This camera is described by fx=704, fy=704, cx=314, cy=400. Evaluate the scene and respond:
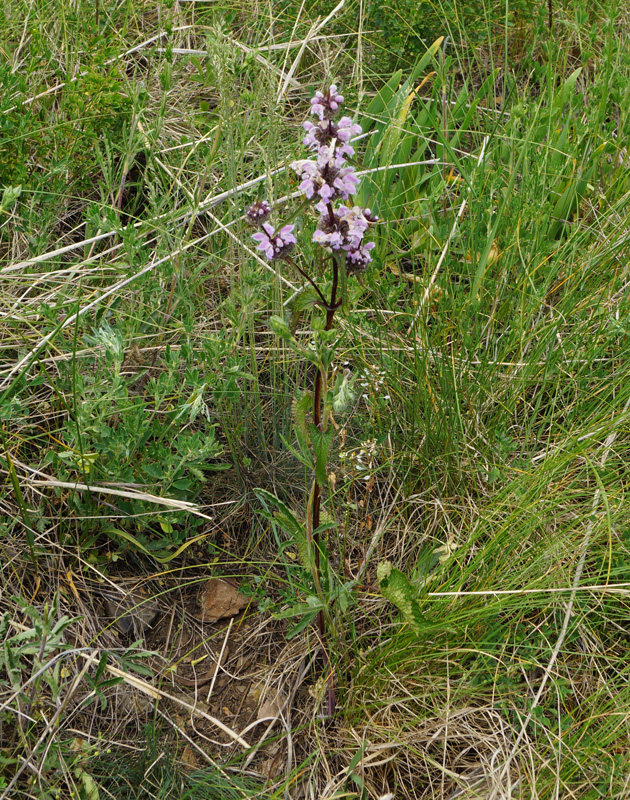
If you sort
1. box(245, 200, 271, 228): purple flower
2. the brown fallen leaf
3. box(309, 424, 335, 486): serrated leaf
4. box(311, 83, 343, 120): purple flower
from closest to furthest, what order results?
box(311, 83, 343, 120): purple flower → box(309, 424, 335, 486): serrated leaf → box(245, 200, 271, 228): purple flower → the brown fallen leaf

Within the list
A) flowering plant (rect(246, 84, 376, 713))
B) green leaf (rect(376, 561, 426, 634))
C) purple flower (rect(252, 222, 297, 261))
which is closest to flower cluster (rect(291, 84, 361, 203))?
flowering plant (rect(246, 84, 376, 713))

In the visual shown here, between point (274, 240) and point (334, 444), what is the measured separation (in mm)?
742

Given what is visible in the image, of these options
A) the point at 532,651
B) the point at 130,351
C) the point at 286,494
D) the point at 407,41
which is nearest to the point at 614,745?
the point at 532,651

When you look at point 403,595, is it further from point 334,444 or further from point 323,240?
point 323,240

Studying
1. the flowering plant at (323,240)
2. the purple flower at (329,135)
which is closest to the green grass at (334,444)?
the flowering plant at (323,240)

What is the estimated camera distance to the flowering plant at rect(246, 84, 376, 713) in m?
1.22

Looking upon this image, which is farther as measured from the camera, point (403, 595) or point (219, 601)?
point (219, 601)

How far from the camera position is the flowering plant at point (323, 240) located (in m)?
1.22

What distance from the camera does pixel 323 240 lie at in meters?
1.24

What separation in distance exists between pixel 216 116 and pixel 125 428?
1.51m

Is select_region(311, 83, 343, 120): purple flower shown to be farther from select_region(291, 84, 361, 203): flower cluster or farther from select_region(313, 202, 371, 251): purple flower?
select_region(313, 202, 371, 251): purple flower

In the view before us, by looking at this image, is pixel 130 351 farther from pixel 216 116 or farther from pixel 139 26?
pixel 139 26

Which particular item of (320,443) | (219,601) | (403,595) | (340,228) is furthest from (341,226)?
(219,601)

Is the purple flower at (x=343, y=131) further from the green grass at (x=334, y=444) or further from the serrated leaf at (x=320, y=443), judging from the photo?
the serrated leaf at (x=320, y=443)
